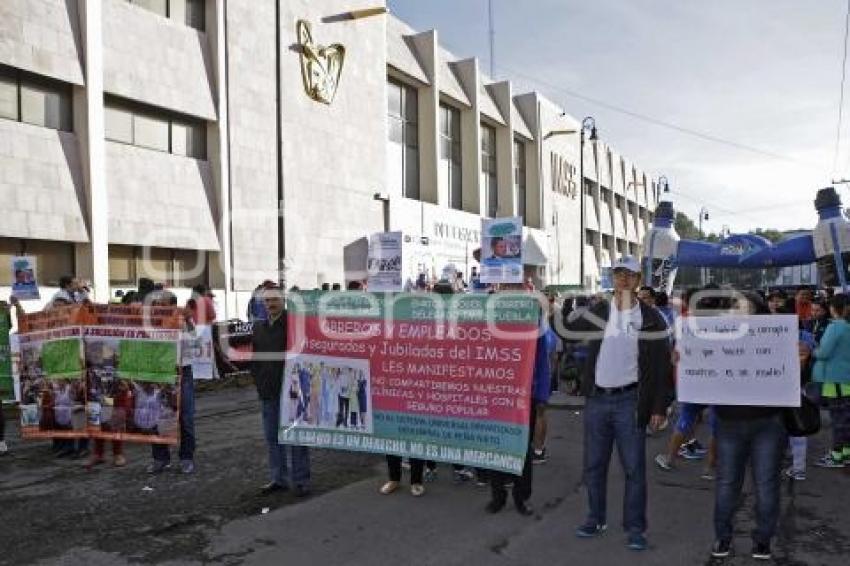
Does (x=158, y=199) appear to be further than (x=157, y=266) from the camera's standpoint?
No

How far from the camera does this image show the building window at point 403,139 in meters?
33.4

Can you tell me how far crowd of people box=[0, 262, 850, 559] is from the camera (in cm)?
518

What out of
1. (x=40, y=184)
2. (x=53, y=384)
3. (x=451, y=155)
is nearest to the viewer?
(x=53, y=384)

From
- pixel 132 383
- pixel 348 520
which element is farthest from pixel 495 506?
pixel 132 383

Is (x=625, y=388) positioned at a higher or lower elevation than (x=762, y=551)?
higher

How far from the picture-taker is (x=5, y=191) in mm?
16188

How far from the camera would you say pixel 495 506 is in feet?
20.8

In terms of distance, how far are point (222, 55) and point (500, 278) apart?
12510mm

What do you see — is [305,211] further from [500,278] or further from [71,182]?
[500,278]

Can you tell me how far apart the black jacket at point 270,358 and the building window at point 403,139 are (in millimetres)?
25870

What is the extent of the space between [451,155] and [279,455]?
109 ft

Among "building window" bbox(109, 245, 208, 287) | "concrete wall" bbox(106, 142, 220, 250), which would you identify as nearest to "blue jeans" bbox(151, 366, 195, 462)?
"concrete wall" bbox(106, 142, 220, 250)

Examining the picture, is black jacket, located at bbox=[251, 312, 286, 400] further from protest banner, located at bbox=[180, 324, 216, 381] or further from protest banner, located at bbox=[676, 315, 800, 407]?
protest banner, located at bbox=[180, 324, 216, 381]

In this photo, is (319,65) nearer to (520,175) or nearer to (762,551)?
(762,551)
